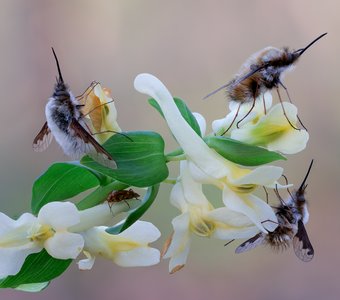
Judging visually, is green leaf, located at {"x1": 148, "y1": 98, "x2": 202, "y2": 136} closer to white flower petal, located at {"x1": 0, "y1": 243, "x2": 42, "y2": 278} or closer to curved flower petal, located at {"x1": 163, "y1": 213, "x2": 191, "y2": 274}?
curved flower petal, located at {"x1": 163, "y1": 213, "x2": 191, "y2": 274}

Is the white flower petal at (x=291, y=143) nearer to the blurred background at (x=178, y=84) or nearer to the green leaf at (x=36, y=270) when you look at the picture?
the green leaf at (x=36, y=270)

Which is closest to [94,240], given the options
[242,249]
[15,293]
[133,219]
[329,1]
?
[133,219]

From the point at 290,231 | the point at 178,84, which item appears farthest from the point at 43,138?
the point at 178,84

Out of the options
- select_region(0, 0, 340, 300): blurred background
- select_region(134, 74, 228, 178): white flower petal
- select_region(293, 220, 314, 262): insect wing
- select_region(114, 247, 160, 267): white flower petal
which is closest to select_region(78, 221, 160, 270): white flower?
select_region(114, 247, 160, 267): white flower petal

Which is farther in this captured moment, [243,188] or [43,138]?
[43,138]

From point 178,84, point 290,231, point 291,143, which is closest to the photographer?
point 291,143

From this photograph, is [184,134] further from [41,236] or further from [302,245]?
[302,245]

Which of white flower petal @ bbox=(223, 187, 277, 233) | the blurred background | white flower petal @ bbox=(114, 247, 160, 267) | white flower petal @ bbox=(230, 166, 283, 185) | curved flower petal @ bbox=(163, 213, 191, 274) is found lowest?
the blurred background
